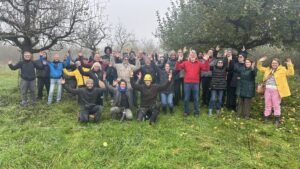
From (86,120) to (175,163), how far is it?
12.3 feet

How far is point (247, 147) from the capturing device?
8203 mm

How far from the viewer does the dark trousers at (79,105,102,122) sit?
9930 mm

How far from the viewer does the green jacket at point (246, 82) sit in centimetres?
1043

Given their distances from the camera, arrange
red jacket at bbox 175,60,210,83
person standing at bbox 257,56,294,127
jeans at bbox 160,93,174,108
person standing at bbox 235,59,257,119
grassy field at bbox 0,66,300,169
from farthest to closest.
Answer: jeans at bbox 160,93,174,108, red jacket at bbox 175,60,210,83, person standing at bbox 235,59,257,119, person standing at bbox 257,56,294,127, grassy field at bbox 0,66,300,169

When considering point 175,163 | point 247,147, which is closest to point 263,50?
point 247,147

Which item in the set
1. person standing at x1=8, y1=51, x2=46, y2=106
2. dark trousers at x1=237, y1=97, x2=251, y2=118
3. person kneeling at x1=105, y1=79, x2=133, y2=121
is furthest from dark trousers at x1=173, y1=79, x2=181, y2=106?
person standing at x1=8, y1=51, x2=46, y2=106

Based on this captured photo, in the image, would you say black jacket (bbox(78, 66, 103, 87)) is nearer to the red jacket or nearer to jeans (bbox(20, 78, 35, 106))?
jeans (bbox(20, 78, 35, 106))

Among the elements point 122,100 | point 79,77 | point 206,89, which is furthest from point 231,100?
point 79,77

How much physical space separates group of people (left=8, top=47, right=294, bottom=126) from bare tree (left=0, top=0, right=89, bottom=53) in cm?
130

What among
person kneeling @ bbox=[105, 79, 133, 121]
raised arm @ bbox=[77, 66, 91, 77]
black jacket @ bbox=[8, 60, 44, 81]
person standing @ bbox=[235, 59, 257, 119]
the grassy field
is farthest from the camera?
black jacket @ bbox=[8, 60, 44, 81]

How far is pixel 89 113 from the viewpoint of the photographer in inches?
396

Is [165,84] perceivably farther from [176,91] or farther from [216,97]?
[216,97]

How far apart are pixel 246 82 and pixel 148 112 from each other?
3.32 meters

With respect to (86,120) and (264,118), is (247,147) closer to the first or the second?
(264,118)
